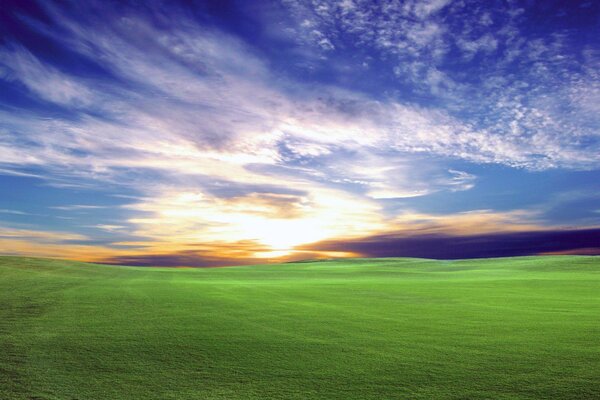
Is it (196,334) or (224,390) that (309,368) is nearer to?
(224,390)

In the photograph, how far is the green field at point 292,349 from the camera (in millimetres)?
8016

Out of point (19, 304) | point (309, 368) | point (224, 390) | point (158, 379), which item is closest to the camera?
point (224, 390)

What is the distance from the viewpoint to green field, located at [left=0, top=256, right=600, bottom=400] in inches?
316

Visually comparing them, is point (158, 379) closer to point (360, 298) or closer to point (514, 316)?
point (514, 316)

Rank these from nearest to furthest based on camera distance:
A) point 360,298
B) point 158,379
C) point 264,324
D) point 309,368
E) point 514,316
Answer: point 158,379, point 309,368, point 264,324, point 514,316, point 360,298

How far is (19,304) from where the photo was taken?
680 inches

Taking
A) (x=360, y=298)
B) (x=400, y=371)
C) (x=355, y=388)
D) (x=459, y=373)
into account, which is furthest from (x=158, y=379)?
(x=360, y=298)

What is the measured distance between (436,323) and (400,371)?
5814mm

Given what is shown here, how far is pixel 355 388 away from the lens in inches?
317

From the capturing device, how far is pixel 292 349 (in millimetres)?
10703

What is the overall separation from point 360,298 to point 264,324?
878 cm

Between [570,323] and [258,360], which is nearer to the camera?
[258,360]

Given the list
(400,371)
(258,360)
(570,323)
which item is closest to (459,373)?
(400,371)

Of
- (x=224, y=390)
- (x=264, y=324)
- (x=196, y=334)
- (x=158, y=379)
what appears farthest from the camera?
(x=264, y=324)
